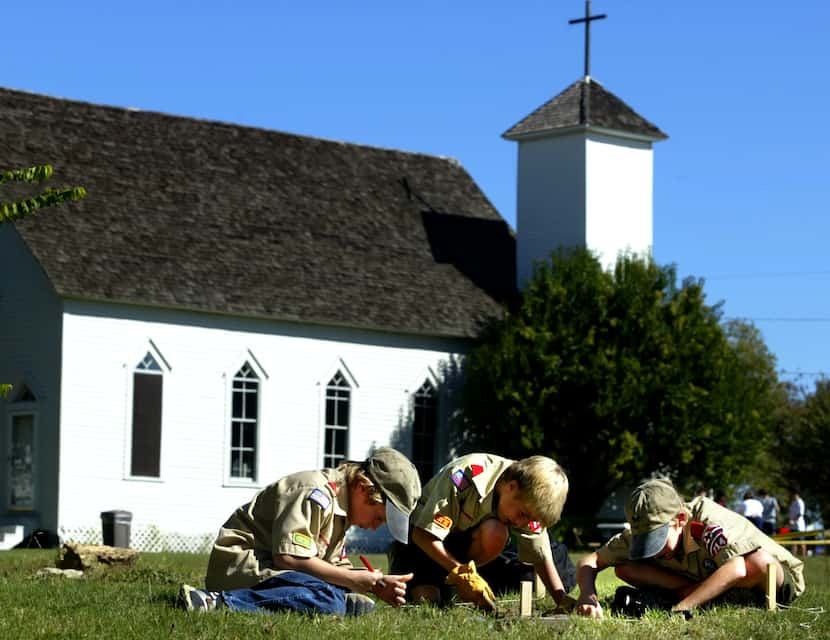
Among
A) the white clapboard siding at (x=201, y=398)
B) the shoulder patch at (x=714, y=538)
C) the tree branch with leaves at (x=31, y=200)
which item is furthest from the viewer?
the white clapboard siding at (x=201, y=398)

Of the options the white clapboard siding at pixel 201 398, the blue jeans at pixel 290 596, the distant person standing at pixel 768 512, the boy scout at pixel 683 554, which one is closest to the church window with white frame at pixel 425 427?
the white clapboard siding at pixel 201 398

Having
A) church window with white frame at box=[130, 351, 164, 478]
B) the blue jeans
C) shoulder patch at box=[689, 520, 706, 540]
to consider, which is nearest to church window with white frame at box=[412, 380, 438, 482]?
church window with white frame at box=[130, 351, 164, 478]

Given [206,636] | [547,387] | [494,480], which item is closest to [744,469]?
[547,387]

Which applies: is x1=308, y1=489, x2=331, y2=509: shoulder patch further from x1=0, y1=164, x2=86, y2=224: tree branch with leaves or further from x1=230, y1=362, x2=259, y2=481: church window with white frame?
x1=230, y1=362, x2=259, y2=481: church window with white frame

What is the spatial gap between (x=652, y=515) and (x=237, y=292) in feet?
80.0

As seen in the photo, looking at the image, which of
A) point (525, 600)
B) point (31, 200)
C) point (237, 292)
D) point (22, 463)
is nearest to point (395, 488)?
point (525, 600)

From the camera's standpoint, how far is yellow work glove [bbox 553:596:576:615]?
11.1 meters

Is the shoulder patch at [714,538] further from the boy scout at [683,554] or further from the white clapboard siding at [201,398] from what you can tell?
the white clapboard siding at [201,398]

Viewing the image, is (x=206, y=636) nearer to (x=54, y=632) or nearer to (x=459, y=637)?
(x=54, y=632)

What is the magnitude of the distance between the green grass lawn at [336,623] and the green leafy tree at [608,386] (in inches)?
942

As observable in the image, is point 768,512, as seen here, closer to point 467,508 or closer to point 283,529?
point 467,508

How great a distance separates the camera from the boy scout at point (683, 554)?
11.0 metres

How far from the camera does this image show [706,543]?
447 inches

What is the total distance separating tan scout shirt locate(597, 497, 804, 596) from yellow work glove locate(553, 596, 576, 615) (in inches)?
26.8
